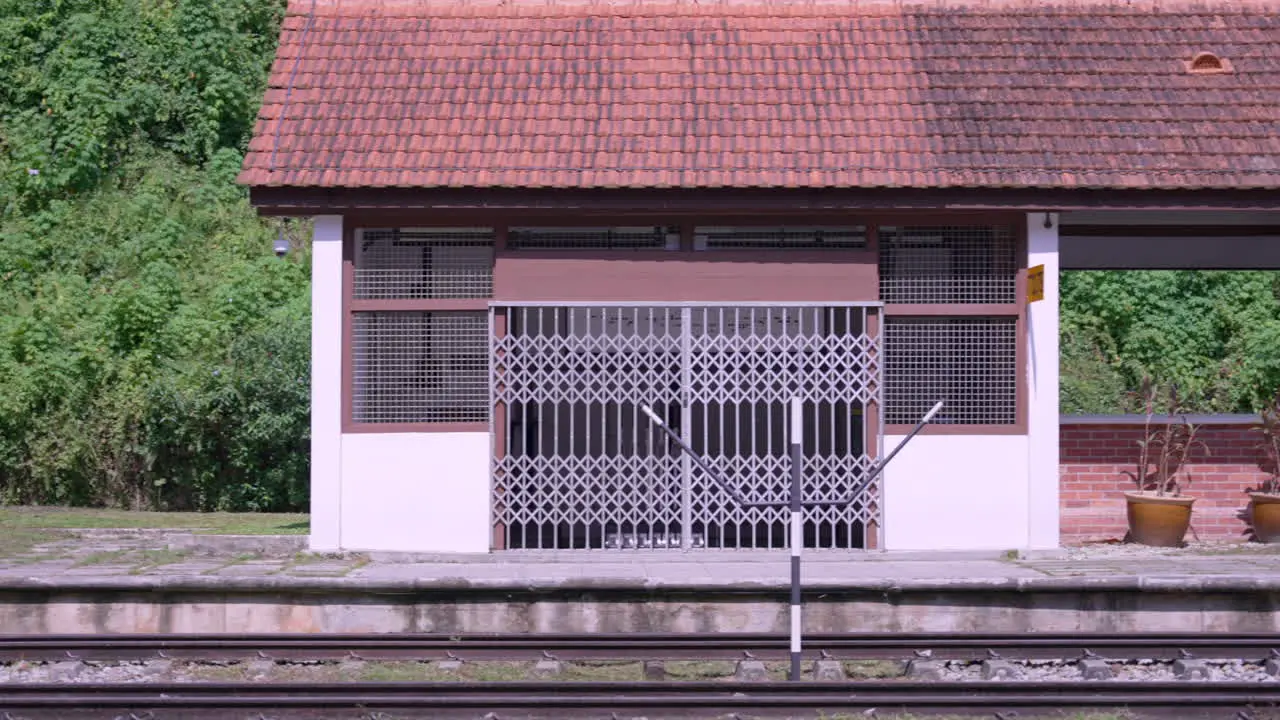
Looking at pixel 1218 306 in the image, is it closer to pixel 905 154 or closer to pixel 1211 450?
pixel 1211 450

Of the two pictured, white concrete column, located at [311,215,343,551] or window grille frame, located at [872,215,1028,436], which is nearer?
white concrete column, located at [311,215,343,551]

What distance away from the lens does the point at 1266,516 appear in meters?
14.6

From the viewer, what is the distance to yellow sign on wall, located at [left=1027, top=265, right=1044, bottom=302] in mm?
13523

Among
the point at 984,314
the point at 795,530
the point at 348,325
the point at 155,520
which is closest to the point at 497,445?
the point at 348,325

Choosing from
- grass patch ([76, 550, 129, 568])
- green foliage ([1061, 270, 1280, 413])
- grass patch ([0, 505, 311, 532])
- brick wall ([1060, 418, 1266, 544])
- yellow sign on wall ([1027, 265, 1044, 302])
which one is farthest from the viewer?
green foliage ([1061, 270, 1280, 413])

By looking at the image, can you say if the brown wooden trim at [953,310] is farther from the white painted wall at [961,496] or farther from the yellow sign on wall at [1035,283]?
the white painted wall at [961,496]

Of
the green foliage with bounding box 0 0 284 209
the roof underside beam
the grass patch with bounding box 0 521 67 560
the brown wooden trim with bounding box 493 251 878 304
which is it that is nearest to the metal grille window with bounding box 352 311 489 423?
the brown wooden trim with bounding box 493 251 878 304

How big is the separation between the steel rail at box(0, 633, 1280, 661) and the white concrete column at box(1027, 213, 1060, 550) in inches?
147

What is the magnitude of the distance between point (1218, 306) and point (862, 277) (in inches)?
556

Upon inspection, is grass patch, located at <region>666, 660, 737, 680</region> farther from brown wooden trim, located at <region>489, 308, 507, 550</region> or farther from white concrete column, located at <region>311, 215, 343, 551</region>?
white concrete column, located at <region>311, 215, 343, 551</region>

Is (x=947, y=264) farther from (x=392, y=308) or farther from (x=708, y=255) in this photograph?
(x=392, y=308)

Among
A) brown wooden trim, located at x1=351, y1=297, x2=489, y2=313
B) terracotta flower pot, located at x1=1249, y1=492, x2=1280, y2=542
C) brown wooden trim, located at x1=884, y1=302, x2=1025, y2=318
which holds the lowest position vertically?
terracotta flower pot, located at x1=1249, y1=492, x2=1280, y2=542

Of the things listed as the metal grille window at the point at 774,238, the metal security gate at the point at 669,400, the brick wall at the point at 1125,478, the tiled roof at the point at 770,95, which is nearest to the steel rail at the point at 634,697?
the metal security gate at the point at 669,400

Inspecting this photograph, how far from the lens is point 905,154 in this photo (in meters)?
13.8
